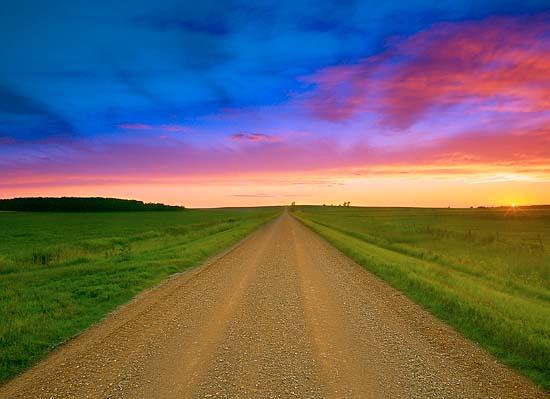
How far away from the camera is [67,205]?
502 ft

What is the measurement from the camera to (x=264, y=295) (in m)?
11.2

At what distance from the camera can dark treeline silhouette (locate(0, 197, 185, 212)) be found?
487ft

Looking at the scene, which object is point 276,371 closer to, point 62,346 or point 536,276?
point 62,346

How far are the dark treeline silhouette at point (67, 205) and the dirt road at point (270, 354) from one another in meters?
153

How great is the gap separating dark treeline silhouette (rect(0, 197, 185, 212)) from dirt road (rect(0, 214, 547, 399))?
501 feet

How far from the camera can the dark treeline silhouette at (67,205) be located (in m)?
149

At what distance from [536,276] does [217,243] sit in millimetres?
18400

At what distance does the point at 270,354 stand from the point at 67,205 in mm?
168013

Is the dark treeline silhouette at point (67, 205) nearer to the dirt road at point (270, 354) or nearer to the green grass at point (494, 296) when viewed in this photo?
the green grass at point (494, 296)

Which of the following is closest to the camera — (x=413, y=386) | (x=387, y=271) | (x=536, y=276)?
(x=413, y=386)

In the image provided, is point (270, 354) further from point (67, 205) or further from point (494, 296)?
point (67, 205)

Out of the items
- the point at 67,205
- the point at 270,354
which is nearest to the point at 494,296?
the point at 270,354

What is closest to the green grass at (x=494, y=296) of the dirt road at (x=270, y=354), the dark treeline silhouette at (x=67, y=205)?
the dirt road at (x=270, y=354)

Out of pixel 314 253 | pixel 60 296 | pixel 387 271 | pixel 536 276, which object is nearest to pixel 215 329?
pixel 60 296
